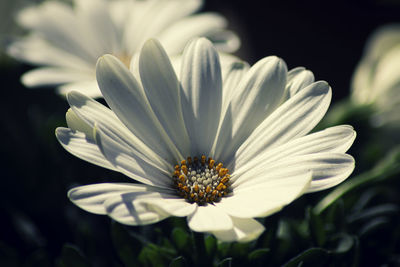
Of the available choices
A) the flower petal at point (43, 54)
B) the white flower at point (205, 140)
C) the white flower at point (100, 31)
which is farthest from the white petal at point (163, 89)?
the flower petal at point (43, 54)

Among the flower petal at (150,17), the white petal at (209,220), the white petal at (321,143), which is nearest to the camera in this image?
the white petal at (209,220)

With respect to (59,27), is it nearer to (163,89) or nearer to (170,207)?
(163,89)

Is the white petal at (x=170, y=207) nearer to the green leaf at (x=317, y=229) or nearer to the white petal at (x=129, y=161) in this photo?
the white petal at (x=129, y=161)

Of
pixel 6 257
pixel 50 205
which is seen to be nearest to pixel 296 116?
pixel 6 257

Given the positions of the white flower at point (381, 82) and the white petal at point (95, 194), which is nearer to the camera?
the white petal at point (95, 194)

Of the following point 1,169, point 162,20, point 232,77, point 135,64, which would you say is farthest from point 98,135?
point 162,20

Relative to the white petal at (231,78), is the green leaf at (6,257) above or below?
below

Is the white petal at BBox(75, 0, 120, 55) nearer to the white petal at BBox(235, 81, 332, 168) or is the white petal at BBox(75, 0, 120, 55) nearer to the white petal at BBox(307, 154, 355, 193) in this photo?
the white petal at BBox(235, 81, 332, 168)
